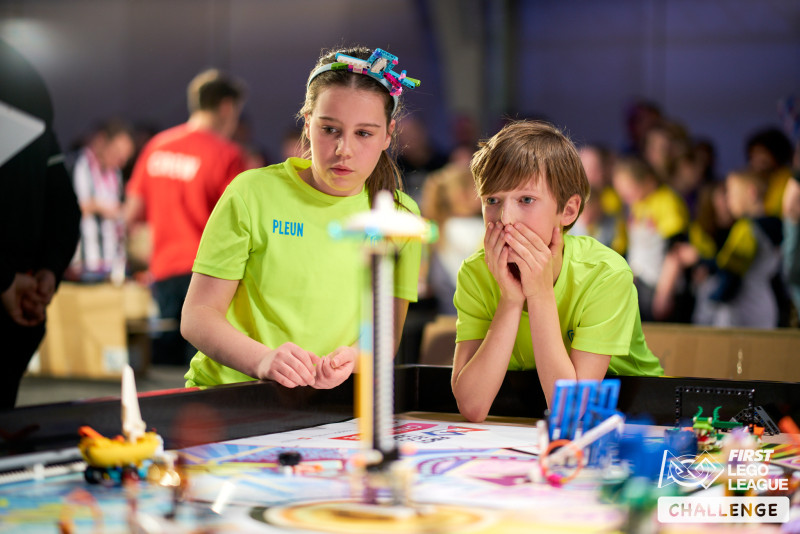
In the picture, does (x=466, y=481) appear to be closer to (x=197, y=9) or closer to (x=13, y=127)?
(x=13, y=127)

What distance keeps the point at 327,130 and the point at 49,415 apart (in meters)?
0.76

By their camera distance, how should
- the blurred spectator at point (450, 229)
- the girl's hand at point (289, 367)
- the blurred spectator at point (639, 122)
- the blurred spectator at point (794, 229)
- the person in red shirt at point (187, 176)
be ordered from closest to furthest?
the girl's hand at point (289, 367) → the blurred spectator at point (794, 229) → the person in red shirt at point (187, 176) → the blurred spectator at point (450, 229) → the blurred spectator at point (639, 122)

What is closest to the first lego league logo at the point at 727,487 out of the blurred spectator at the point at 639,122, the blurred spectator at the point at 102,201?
the blurred spectator at the point at 639,122

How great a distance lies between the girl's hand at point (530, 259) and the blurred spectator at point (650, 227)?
337cm

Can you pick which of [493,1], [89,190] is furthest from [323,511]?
[493,1]

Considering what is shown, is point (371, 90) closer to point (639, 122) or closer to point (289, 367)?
point (289, 367)

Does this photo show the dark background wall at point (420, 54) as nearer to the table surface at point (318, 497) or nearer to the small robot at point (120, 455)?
the table surface at point (318, 497)

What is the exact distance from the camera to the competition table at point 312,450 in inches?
37.7

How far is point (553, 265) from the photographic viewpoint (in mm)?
1706

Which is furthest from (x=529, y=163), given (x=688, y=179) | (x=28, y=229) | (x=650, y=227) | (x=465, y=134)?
(x=465, y=134)

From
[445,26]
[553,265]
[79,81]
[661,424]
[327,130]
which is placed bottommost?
[661,424]

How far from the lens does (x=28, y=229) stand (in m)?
2.29

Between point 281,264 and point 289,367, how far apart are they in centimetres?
32

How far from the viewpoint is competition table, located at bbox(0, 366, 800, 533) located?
96cm
